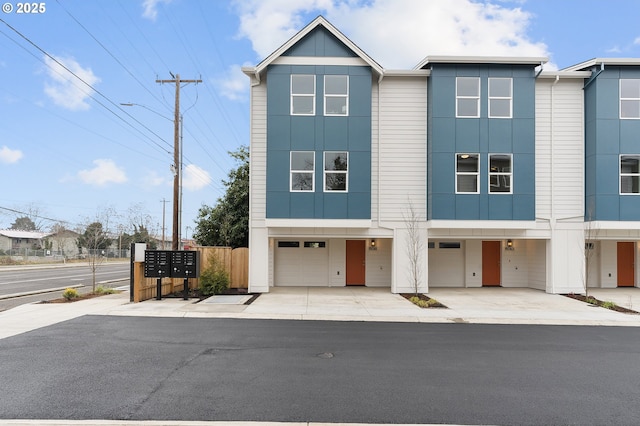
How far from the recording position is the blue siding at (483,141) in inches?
593

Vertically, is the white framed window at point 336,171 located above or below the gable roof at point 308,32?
below

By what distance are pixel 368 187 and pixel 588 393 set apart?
403 inches

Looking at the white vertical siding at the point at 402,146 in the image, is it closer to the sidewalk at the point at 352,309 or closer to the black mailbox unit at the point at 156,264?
the sidewalk at the point at 352,309

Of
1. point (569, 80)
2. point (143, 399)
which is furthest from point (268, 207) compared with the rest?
point (569, 80)

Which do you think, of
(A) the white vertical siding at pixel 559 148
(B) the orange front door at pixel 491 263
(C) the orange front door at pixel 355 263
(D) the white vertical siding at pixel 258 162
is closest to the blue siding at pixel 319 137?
(D) the white vertical siding at pixel 258 162

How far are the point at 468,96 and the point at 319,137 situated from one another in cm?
605

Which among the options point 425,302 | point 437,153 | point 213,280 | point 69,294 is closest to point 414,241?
point 425,302

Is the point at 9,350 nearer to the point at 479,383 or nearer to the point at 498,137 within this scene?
the point at 479,383

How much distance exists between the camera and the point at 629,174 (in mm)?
15234

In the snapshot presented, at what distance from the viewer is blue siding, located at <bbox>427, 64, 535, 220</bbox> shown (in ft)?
49.4

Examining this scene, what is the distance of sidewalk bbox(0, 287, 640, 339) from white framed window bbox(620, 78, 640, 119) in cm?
711

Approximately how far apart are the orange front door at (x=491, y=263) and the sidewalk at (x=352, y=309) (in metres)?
2.36

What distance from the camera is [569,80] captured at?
52.3 feet

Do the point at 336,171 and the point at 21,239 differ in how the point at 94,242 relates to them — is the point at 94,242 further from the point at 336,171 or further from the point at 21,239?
the point at 21,239
